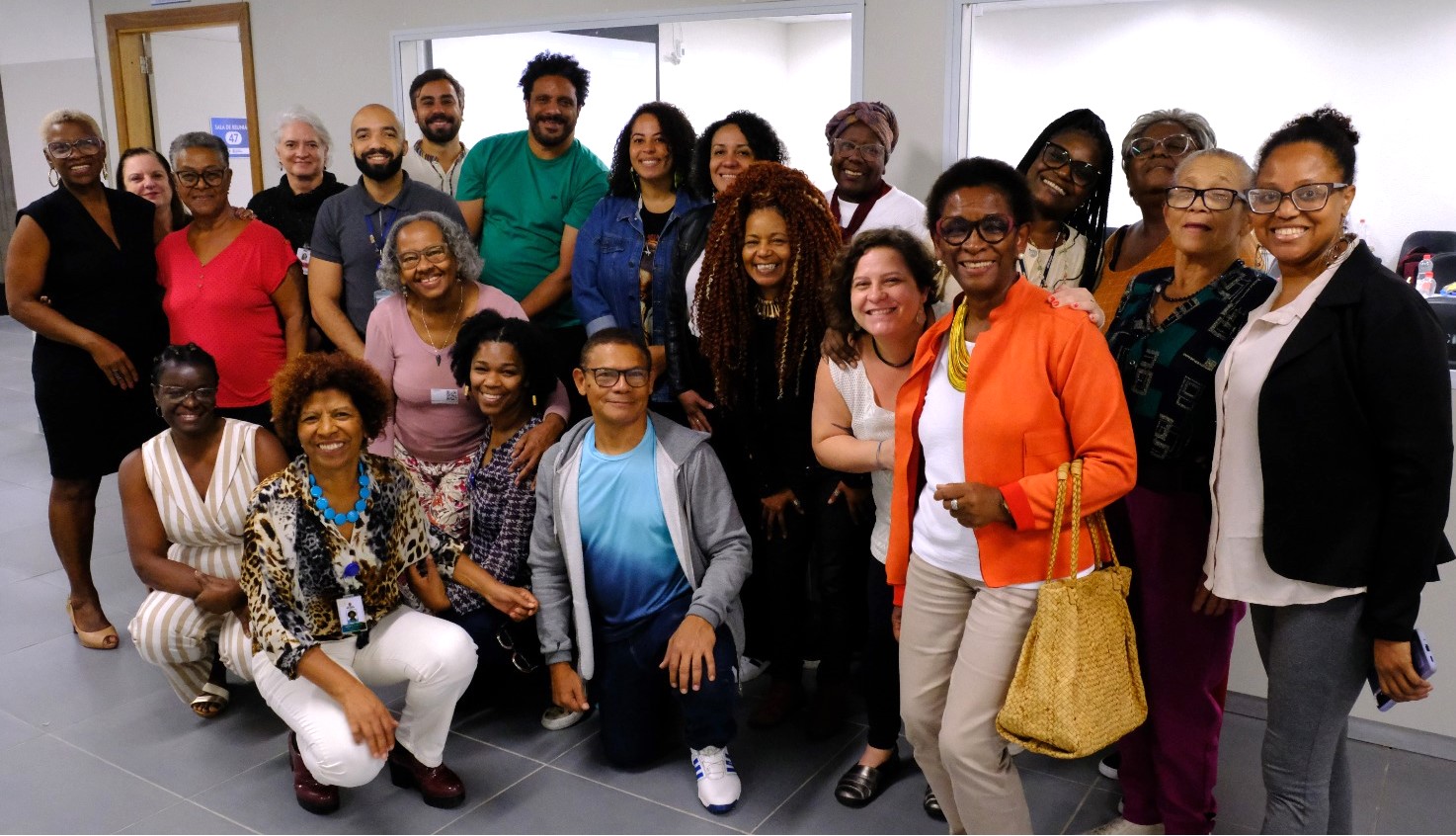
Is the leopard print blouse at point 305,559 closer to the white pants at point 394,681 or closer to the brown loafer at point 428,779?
the white pants at point 394,681

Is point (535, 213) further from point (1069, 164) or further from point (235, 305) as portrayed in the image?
point (1069, 164)

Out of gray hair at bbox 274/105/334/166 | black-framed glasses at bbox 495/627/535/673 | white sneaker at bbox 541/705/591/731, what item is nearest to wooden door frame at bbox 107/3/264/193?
gray hair at bbox 274/105/334/166

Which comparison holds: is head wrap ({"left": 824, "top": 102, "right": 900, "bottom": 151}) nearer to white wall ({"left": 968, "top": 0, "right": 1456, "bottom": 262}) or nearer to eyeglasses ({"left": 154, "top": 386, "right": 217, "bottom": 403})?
eyeglasses ({"left": 154, "top": 386, "right": 217, "bottom": 403})

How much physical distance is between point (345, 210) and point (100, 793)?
1.95 m

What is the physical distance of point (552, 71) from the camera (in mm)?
3807

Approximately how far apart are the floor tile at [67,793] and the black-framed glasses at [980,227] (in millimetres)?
2385

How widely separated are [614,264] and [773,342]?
0.75m

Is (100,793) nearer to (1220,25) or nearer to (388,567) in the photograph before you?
(388,567)

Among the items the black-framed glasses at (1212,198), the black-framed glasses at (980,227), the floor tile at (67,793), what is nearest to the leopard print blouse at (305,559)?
the floor tile at (67,793)

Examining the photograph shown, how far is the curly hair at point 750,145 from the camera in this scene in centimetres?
332

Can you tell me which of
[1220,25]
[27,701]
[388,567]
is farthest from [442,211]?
[1220,25]

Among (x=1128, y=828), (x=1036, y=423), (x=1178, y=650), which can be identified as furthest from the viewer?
(x=1128, y=828)

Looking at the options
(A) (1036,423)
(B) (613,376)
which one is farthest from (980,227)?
(B) (613,376)

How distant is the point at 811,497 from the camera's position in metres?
2.94
